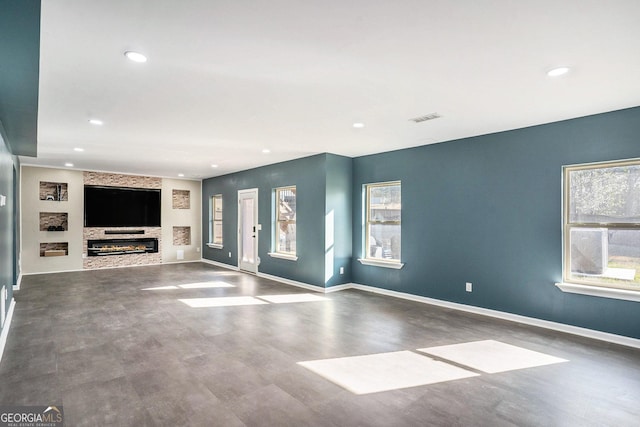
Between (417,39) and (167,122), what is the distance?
3.22 m

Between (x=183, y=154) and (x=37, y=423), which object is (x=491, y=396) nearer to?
(x=37, y=423)

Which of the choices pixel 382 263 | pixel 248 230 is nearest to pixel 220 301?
pixel 382 263

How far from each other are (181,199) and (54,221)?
10.3 ft

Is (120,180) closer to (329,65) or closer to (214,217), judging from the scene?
(214,217)

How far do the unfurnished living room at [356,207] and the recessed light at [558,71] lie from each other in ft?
0.07

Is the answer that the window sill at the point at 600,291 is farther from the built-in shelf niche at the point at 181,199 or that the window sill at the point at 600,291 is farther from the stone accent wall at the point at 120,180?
the stone accent wall at the point at 120,180

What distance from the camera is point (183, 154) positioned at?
632cm

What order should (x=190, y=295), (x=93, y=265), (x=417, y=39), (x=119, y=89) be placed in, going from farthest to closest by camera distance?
(x=93, y=265) → (x=190, y=295) → (x=119, y=89) → (x=417, y=39)

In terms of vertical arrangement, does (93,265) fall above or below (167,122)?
below

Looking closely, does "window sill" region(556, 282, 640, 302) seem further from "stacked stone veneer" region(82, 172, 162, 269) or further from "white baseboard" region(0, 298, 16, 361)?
"stacked stone veneer" region(82, 172, 162, 269)


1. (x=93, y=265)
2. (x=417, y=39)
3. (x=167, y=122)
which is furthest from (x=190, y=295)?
(x=417, y=39)

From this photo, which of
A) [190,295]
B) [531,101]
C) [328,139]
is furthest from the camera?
[190,295]

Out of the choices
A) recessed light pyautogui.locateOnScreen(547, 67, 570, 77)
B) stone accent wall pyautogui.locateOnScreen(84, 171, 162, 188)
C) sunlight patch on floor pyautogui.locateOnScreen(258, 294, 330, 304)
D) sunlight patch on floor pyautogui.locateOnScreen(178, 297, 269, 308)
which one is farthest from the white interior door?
recessed light pyautogui.locateOnScreen(547, 67, 570, 77)

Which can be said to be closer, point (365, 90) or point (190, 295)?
point (365, 90)
